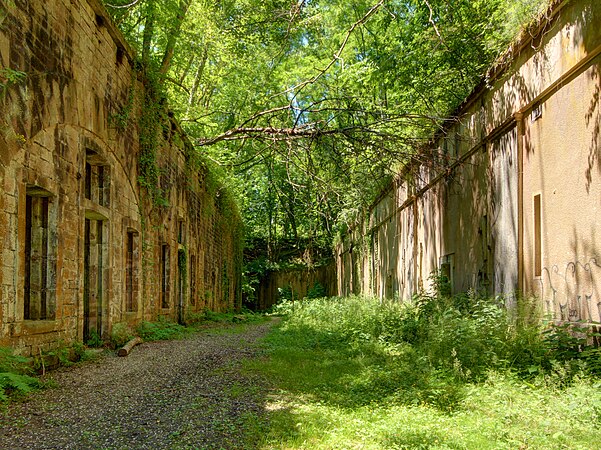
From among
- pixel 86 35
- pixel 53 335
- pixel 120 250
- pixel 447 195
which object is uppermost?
pixel 86 35

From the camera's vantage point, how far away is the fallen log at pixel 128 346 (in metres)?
8.93

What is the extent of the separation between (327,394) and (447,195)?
21.8 ft

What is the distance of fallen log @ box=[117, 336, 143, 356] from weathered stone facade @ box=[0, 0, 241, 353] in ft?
1.53

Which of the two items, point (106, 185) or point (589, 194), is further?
point (106, 185)

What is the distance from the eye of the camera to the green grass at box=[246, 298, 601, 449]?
4340 millimetres

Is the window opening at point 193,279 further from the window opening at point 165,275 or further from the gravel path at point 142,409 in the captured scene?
the gravel path at point 142,409

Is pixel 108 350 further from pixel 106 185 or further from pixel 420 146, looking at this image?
pixel 420 146

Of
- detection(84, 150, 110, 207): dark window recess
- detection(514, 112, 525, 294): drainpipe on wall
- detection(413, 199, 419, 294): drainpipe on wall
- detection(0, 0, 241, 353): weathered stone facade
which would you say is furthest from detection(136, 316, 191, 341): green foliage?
detection(514, 112, 525, 294): drainpipe on wall

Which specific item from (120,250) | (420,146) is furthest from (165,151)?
(420,146)

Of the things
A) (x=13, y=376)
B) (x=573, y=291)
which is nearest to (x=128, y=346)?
(x=13, y=376)

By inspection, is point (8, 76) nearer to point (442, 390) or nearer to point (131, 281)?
point (442, 390)

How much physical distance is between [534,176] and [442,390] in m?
3.58

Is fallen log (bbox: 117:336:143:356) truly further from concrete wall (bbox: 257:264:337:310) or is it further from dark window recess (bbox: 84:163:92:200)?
concrete wall (bbox: 257:264:337:310)

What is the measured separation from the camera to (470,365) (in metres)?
6.60
